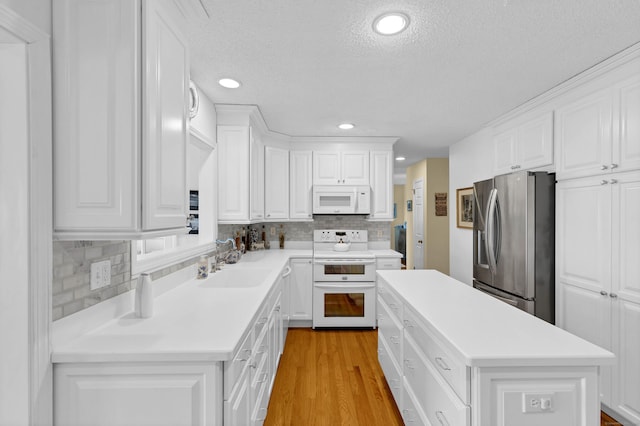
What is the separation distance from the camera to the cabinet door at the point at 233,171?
303 cm

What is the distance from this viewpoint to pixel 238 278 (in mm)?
2758

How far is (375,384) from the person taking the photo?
255 centimetres

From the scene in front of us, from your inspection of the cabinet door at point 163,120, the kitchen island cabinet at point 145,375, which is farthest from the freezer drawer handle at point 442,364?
the cabinet door at point 163,120

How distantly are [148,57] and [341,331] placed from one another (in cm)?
341

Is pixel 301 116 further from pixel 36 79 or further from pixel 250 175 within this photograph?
pixel 36 79

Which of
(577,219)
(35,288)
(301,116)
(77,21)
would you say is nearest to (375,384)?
(577,219)

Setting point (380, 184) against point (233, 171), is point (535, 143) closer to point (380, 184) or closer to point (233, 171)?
point (380, 184)

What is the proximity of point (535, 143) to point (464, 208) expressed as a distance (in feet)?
5.16

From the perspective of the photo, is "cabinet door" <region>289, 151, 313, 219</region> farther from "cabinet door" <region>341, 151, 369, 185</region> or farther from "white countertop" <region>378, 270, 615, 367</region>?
"white countertop" <region>378, 270, 615, 367</region>

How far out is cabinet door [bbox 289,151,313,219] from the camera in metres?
4.14

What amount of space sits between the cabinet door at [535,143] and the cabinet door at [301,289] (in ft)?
8.19

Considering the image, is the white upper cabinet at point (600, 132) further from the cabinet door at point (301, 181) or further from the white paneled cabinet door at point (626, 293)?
the cabinet door at point (301, 181)

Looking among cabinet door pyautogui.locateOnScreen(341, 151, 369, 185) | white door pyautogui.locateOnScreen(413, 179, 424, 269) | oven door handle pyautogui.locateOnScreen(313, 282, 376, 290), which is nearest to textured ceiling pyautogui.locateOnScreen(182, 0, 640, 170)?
cabinet door pyautogui.locateOnScreen(341, 151, 369, 185)

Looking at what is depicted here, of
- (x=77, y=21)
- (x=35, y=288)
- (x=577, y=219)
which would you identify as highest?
(x=77, y=21)
